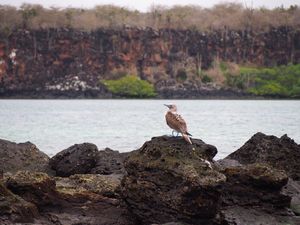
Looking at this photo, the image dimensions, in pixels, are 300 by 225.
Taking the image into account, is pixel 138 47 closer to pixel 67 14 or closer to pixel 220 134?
pixel 67 14

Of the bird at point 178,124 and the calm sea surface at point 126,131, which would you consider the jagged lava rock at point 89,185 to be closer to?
the bird at point 178,124

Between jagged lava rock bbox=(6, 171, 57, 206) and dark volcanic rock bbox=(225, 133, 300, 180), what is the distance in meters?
5.75

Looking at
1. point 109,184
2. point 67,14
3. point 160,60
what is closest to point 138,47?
point 160,60

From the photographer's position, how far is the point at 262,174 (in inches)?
577

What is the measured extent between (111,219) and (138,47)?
114358 mm

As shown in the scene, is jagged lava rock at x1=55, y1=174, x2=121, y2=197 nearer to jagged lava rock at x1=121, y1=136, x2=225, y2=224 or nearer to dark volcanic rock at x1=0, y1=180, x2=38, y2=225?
jagged lava rock at x1=121, y1=136, x2=225, y2=224

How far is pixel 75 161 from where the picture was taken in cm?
1819

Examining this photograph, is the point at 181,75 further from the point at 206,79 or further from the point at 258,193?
the point at 258,193

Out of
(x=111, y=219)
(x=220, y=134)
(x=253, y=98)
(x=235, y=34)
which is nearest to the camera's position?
(x=111, y=219)

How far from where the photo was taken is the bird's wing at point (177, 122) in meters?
14.1

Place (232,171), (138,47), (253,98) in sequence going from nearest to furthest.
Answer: (232,171) → (253,98) → (138,47)

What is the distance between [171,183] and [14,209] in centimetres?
263

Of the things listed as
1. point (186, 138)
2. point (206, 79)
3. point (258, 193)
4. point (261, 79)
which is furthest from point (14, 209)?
point (206, 79)

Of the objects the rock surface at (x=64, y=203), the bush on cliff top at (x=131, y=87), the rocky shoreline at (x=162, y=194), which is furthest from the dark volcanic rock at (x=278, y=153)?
the bush on cliff top at (x=131, y=87)
